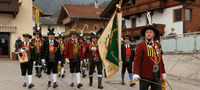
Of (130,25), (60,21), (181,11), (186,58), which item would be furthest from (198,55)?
(60,21)

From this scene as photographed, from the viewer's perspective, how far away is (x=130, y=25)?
28.7m

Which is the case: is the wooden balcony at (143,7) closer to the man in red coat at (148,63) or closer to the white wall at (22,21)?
the white wall at (22,21)

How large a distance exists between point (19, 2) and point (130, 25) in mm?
13803

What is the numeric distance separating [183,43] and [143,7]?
13217mm

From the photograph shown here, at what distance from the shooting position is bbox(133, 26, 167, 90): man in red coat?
4559mm

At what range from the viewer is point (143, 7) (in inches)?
983

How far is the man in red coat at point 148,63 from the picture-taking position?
456cm

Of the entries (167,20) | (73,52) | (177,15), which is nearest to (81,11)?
(167,20)

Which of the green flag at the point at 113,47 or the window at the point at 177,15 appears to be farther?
the window at the point at 177,15

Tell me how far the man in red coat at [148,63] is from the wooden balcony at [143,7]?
19.2 m

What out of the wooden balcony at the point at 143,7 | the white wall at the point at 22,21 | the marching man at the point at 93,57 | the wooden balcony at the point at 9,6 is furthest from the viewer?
the white wall at the point at 22,21

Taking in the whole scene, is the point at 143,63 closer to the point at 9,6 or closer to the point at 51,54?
the point at 51,54

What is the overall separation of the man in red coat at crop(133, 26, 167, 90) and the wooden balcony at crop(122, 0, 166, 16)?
1923cm

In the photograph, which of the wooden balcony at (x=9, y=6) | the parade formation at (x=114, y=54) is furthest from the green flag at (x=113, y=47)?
the wooden balcony at (x=9, y=6)
